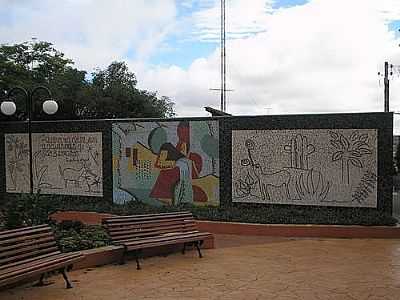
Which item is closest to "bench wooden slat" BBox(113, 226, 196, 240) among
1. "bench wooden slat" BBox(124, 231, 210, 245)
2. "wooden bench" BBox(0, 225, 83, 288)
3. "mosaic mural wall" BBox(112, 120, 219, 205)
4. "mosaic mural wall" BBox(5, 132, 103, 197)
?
"bench wooden slat" BBox(124, 231, 210, 245)

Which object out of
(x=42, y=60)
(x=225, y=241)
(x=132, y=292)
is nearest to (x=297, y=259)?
(x=225, y=241)

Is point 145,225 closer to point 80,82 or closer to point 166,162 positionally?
point 166,162

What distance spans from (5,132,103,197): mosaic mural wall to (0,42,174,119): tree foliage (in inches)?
564

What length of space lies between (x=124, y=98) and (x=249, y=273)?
91.4 ft

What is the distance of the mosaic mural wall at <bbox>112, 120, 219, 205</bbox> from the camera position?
14.4 m

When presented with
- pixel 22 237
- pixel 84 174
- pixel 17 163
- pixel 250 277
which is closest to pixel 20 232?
pixel 22 237

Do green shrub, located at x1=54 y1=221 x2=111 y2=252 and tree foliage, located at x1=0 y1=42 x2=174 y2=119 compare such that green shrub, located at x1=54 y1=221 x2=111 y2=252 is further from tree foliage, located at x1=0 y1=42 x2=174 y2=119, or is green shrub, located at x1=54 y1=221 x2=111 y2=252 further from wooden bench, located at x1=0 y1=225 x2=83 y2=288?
tree foliage, located at x1=0 y1=42 x2=174 y2=119

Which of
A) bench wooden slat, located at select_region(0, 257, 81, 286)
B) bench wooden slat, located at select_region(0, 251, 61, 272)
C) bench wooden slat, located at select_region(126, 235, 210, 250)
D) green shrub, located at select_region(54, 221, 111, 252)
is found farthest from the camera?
green shrub, located at select_region(54, 221, 111, 252)

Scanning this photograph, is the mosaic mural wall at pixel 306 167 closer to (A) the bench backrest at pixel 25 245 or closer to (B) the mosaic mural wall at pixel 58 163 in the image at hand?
(B) the mosaic mural wall at pixel 58 163

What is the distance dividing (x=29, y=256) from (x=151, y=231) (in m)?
2.57

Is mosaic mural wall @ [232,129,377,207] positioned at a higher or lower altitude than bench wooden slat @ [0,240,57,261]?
higher

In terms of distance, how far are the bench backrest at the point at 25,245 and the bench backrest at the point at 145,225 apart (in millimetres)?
1484

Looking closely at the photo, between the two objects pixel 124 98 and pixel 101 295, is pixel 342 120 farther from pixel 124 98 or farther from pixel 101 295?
pixel 124 98

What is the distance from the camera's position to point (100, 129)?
52.4 ft
